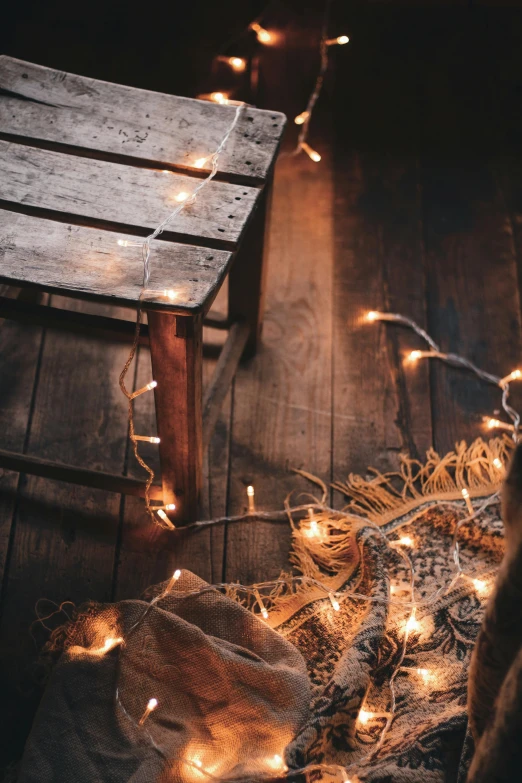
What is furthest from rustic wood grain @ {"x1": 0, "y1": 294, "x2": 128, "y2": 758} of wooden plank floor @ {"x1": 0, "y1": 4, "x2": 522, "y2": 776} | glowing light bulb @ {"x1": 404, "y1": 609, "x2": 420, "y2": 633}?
glowing light bulb @ {"x1": 404, "y1": 609, "x2": 420, "y2": 633}

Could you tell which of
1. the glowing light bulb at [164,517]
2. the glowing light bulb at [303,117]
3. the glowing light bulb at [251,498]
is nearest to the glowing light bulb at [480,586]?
the glowing light bulb at [251,498]

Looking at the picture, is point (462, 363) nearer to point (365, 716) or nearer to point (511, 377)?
point (511, 377)

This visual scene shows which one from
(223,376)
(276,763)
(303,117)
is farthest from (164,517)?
(303,117)

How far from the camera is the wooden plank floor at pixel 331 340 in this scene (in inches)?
47.1

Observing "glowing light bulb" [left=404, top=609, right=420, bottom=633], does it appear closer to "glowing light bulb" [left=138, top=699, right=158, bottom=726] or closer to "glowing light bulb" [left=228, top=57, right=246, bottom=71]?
"glowing light bulb" [left=138, top=699, right=158, bottom=726]

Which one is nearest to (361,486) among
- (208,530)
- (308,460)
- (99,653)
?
(308,460)

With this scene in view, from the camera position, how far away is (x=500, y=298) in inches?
58.1

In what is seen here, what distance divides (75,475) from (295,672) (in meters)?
0.44

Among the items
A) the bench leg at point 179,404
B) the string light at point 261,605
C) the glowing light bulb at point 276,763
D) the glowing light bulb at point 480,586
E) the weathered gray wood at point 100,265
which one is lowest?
the glowing light bulb at point 276,763

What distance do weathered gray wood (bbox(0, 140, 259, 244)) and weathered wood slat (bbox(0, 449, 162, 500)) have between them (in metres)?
0.41

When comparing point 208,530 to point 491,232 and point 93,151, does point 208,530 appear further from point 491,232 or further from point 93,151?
Answer: point 491,232

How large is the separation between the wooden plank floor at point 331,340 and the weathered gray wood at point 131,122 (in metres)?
0.33

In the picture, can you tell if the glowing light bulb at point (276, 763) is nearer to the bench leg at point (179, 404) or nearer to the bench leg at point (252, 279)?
the bench leg at point (179, 404)

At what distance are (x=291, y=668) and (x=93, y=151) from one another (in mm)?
728
